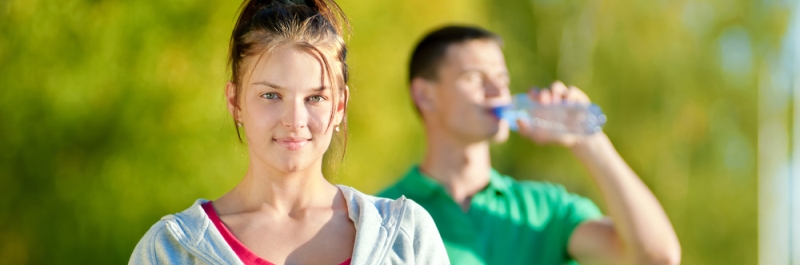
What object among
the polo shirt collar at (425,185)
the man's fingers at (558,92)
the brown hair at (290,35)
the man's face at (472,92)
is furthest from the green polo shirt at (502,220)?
the brown hair at (290,35)

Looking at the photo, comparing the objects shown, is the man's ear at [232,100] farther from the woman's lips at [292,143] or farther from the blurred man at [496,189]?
the blurred man at [496,189]

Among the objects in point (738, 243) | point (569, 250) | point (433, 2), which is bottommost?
point (738, 243)

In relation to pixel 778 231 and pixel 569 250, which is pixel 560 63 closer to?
pixel 778 231

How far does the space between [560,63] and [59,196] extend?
6.05 feet

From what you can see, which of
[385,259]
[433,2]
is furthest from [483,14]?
[385,259]

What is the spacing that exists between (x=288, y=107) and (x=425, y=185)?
663 millimetres

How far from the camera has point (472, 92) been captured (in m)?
1.48

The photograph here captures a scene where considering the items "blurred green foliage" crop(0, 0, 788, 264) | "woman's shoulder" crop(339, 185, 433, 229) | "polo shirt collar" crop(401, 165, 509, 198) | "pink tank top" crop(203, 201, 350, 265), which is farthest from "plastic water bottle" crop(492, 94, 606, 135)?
"pink tank top" crop(203, 201, 350, 265)

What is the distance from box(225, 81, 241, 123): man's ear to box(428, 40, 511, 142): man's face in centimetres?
64

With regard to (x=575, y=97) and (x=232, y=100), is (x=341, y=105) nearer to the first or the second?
(x=232, y=100)

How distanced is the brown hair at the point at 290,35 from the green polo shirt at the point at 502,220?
0.58 meters

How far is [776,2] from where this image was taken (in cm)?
297

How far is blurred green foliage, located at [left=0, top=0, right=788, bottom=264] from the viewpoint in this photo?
5.58ft

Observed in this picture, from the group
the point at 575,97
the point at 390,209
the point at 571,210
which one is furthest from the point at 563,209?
the point at 390,209
